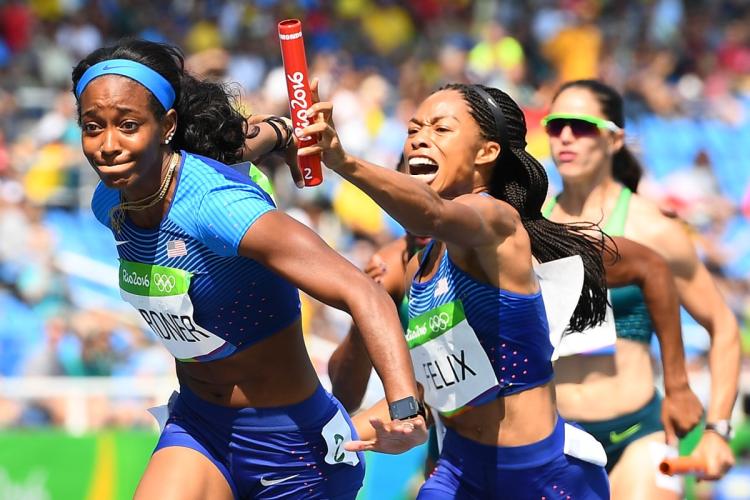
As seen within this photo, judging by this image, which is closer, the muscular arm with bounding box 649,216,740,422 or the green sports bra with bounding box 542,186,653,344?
the green sports bra with bounding box 542,186,653,344

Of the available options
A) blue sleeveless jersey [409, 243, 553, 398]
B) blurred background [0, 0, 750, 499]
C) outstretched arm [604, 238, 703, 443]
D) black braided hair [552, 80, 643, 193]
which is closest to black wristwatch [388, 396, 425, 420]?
blue sleeveless jersey [409, 243, 553, 398]

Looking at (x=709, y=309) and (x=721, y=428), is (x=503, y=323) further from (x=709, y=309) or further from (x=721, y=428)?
(x=709, y=309)

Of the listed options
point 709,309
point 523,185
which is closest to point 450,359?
point 523,185

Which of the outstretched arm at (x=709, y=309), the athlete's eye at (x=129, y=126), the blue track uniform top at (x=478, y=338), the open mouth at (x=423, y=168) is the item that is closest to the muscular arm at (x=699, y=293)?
the outstretched arm at (x=709, y=309)

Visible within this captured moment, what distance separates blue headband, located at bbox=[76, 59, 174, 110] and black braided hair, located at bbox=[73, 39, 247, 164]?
0.03m

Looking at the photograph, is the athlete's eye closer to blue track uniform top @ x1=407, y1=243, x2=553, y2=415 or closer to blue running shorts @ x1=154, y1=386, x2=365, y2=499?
blue running shorts @ x1=154, y1=386, x2=365, y2=499

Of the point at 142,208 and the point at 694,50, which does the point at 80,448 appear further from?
the point at 694,50

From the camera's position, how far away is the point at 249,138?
455 cm

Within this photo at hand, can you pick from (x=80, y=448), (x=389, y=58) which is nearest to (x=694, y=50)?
(x=389, y=58)

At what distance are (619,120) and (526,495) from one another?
239 cm

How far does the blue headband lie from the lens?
3832mm

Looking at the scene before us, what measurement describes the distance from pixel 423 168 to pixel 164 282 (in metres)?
0.94

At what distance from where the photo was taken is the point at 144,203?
3.96m

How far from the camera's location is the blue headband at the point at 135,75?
3832 millimetres
